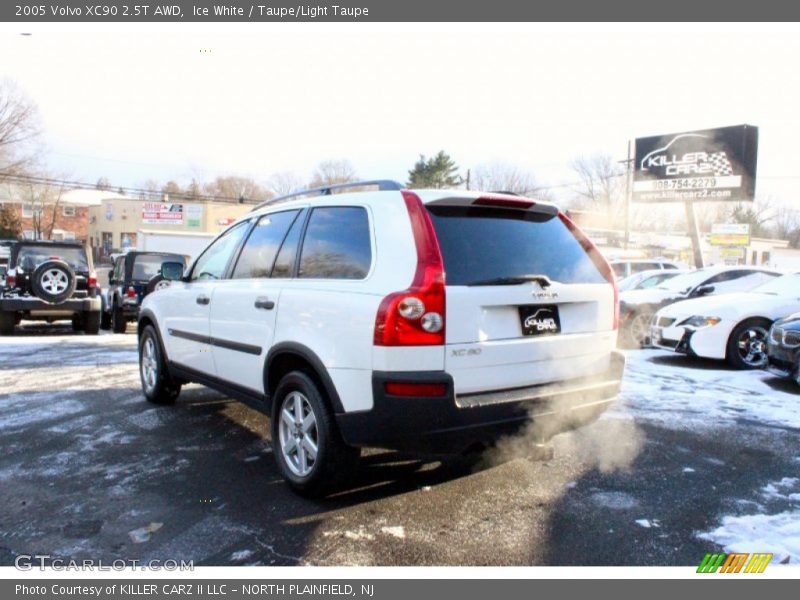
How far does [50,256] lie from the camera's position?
12305 mm

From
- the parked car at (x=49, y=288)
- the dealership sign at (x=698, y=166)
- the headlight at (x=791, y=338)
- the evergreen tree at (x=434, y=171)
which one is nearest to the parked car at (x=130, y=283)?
the parked car at (x=49, y=288)

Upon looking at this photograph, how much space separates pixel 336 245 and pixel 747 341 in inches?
262

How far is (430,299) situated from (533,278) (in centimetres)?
72

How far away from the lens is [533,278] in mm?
3320

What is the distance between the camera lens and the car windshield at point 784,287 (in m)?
8.23

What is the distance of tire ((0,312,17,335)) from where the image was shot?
11.1 metres

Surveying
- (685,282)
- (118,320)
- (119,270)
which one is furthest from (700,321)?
(119,270)

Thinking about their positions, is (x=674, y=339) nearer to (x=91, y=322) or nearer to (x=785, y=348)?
(x=785, y=348)

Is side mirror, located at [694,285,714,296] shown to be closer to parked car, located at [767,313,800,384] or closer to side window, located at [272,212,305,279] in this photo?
parked car, located at [767,313,800,384]

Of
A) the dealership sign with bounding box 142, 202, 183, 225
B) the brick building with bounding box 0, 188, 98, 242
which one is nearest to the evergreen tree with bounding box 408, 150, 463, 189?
the dealership sign with bounding box 142, 202, 183, 225

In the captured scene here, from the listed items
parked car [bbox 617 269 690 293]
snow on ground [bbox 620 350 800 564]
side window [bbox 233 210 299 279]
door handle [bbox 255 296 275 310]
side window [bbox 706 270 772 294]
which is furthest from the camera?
parked car [bbox 617 269 690 293]

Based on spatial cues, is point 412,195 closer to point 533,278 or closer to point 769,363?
point 533,278

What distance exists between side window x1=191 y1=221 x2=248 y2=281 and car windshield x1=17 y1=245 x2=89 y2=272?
8.27 m

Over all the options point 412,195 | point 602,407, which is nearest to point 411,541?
point 602,407
